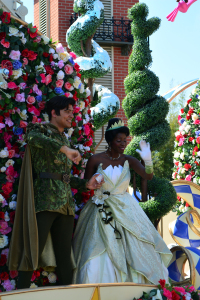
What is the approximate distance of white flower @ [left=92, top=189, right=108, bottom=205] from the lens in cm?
364

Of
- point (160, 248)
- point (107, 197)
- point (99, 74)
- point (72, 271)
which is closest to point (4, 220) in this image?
point (72, 271)

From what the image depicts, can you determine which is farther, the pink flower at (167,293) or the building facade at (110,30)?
the building facade at (110,30)

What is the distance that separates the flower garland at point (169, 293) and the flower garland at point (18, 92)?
0.91 m

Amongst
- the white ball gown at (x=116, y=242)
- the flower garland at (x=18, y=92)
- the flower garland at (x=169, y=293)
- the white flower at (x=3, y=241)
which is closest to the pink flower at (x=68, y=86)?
the flower garland at (x=18, y=92)

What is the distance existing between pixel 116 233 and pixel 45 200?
74 centimetres

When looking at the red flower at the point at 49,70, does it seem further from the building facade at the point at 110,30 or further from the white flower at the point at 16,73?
the building facade at the point at 110,30

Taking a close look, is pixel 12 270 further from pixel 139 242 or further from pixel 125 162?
pixel 125 162

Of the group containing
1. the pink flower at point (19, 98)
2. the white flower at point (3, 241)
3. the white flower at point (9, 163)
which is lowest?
the white flower at point (3, 241)

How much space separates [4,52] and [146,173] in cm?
154

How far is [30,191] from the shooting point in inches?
122

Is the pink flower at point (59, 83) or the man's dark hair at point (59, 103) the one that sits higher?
Result: the pink flower at point (59, 83)

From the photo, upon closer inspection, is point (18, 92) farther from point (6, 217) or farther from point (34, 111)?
point (6, 217)

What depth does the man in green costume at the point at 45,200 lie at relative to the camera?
303 cm

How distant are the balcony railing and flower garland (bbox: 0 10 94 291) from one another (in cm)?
835
